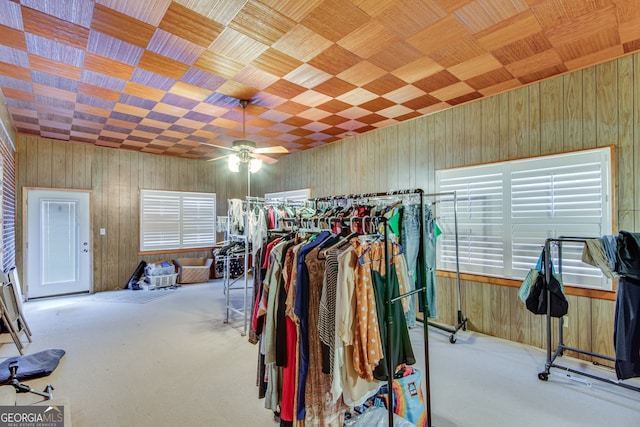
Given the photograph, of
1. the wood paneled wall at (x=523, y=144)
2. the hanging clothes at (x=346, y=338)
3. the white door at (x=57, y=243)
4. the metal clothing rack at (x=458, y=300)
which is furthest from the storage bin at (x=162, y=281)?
the hanging clothes at (x=346, y=338)

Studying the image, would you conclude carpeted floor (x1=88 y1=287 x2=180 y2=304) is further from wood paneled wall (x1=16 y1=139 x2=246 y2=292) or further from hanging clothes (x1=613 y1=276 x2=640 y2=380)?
hanging clothes (x1=613 y1=276 x2=640 y2=380)

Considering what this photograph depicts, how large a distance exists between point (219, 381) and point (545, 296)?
302cm

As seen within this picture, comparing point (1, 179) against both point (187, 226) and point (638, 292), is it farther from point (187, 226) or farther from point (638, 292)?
point (638, 292)

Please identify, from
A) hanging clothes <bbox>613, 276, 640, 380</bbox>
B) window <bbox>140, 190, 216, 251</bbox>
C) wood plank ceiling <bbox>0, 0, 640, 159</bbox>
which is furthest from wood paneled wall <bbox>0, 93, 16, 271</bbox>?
hanging clothes <bbox>613, 276, 640, 380</bbox>

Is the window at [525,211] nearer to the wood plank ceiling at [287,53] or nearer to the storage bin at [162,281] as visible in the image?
the wood plank ceiling at [287,53]

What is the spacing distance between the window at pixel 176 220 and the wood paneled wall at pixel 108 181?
15 centimetres

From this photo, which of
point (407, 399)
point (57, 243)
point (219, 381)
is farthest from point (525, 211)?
point (57, 243)

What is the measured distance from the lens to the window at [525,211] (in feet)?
9.66

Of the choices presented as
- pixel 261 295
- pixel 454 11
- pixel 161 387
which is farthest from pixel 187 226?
pixel 454 11

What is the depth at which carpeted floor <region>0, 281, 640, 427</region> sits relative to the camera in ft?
7.36

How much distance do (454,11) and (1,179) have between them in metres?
4.98

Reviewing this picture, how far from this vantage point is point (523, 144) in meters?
3.36

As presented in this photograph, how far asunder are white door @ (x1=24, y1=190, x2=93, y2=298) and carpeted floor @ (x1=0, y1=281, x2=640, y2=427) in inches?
61.9

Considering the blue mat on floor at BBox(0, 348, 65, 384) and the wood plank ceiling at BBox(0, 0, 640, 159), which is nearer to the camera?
the wood plank ceiling at BBox(0, 0, 640, 159)
